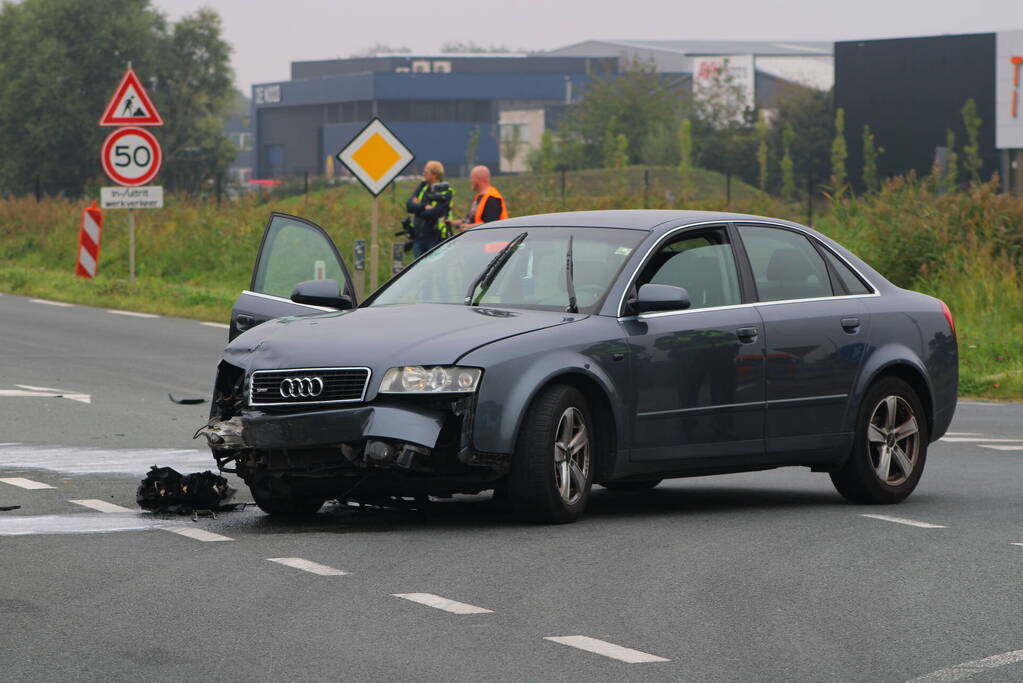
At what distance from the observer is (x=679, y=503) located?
10359 millimetres

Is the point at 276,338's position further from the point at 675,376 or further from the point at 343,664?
the point at 343,664

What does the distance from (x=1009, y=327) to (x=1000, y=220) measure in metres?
3.56

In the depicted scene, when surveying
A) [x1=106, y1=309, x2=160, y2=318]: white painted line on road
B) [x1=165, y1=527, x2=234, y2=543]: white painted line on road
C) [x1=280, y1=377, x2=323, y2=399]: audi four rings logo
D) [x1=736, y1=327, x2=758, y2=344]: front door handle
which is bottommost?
[x1=165, y1=527, x2=234, y2=543]: white painted line on road

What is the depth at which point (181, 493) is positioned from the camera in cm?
932

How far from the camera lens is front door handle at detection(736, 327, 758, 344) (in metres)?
9.66

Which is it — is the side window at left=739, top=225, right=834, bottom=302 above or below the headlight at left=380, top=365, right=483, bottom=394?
above

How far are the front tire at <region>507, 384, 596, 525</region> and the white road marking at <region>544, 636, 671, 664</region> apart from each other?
2318mm

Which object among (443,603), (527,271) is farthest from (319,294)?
(443,603)

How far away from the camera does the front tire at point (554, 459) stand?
8656mm

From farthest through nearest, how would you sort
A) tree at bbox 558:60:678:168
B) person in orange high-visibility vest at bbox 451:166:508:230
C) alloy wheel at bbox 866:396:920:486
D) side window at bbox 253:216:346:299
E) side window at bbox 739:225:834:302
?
tree at bbox 558:60:678:168 < person in orange high-visibility vest at bbox 451:166:508:230 < side window at bbox 253:216:346:299 < alloy wheel at bbox 866:396:920:486 < side window at bbox 739:225:834:302

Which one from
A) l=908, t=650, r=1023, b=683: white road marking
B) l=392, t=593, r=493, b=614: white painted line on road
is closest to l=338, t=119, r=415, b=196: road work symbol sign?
l=392, t=593, r=493, b=614: white painted line on road

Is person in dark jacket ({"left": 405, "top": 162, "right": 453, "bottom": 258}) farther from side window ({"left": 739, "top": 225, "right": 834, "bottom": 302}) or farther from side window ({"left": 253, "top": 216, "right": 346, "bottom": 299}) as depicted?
side window ({"left": 739, "top": 225, "right": 834, "bottom": 302})

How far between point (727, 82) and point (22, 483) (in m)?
113

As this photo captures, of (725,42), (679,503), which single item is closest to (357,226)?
(679,503)
